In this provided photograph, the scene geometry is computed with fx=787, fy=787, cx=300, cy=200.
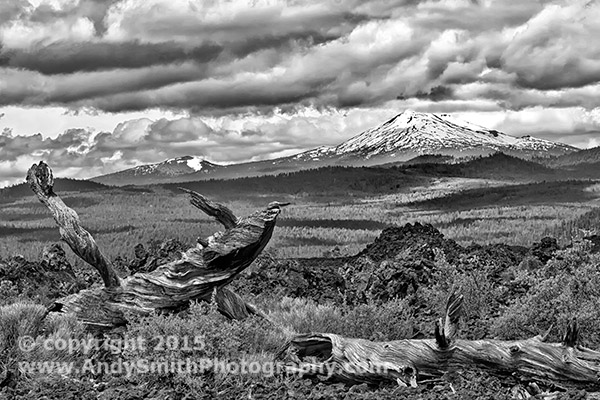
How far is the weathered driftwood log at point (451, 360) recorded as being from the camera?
35.1 ft

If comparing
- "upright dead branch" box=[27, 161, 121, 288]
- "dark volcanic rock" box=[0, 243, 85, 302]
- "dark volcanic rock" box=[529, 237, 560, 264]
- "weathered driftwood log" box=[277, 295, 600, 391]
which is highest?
"upright dead branch" box=[27, 161, 121, 288]

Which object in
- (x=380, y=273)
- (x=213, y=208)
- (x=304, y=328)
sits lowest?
(x=304, y=328)

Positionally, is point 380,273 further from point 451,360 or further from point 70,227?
point 70,227

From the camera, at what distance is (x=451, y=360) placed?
10.9 m

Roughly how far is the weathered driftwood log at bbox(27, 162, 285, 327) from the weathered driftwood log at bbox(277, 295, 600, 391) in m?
2.52

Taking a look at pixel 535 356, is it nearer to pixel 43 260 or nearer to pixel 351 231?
pixel 43 260

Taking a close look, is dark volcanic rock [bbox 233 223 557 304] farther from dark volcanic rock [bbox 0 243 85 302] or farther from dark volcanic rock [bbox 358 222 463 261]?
dark volcanic rock [bbox 0 243 85 302]

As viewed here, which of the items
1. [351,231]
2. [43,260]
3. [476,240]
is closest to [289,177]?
[351,231]

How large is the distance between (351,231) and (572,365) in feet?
125

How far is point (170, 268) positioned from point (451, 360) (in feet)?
16.3

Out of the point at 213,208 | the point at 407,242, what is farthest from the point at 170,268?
the point at 407,242

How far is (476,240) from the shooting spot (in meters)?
43.1

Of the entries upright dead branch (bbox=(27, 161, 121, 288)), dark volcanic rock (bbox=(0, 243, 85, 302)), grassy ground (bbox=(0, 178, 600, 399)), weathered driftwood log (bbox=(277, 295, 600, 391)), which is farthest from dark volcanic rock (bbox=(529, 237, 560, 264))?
upright dead branch (bbox=(27, 161, 121, 288))

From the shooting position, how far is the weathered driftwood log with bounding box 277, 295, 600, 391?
10695 millimetres
